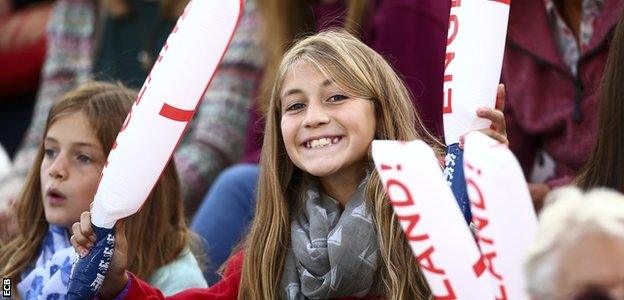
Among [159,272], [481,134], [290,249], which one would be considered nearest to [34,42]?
[159,272]

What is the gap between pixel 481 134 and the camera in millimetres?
2244

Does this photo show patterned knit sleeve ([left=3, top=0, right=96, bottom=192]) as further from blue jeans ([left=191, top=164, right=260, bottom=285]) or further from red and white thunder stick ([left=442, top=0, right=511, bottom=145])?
red and white thunder stick ([left=442, top=0, right=511, bottom=145])

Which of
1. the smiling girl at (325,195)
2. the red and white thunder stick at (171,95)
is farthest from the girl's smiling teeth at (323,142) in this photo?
the red and white thunder stick at (171,95)

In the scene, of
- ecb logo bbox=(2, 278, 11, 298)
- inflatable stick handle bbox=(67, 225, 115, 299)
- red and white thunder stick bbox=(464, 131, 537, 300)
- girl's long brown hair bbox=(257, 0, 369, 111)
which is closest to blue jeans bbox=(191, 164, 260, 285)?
girl's long brown hair bbox=(257, 0, 369, 111)

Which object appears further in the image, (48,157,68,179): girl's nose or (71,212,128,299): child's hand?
(48,157,68,179): girl's nose

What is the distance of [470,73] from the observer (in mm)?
2518

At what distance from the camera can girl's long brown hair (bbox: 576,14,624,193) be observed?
2533 millimetres

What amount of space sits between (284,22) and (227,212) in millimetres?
693

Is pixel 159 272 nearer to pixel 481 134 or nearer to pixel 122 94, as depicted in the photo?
pixel 122 94

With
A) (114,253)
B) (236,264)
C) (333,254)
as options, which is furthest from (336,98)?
(114,253)

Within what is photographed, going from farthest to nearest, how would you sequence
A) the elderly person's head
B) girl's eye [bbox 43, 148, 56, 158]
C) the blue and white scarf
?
girl's eye [bbox 43, 148, 56, 158], the blue and white scarf, the elderly person's head

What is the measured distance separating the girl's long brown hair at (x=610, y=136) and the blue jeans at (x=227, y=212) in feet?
4.23

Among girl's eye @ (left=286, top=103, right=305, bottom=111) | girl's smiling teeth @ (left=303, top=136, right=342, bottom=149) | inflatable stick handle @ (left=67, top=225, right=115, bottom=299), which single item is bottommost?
inflatable stick handle @ (left=67, top=225, right=115, bottom=299)

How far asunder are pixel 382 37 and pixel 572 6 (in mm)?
631
